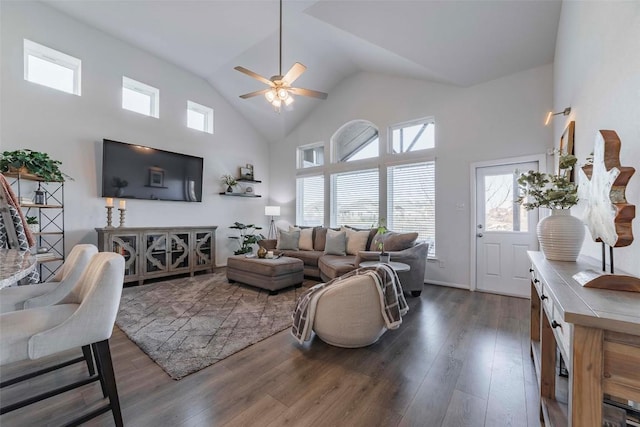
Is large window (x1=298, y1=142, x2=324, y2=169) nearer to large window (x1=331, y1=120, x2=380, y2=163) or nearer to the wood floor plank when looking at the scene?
large window (x1=331, y1=120, x2=380, y2=163)

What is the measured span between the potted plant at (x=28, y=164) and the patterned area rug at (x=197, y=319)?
1.87 metres

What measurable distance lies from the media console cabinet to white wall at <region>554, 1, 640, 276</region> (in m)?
5.32

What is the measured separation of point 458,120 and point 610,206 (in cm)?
371

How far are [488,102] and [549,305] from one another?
3824 millimetres

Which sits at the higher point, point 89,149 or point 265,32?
point 265,32

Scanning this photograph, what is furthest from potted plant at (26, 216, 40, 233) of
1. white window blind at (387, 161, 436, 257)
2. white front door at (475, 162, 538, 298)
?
white front door at (475, 162, 538, 298)

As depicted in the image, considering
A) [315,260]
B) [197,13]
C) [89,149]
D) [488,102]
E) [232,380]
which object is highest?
[197,13]

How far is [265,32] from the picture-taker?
4324mm

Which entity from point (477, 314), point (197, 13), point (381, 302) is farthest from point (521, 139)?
point (197, 13)

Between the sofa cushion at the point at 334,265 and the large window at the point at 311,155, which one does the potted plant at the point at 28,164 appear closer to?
the sofa cushion at the point at 334,265

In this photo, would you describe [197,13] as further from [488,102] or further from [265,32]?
[488,102]

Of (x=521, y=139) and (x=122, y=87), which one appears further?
(x=122, y=87)

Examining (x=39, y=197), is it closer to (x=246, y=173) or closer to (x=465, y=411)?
(x=246, y=173)

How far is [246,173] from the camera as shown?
629cm
